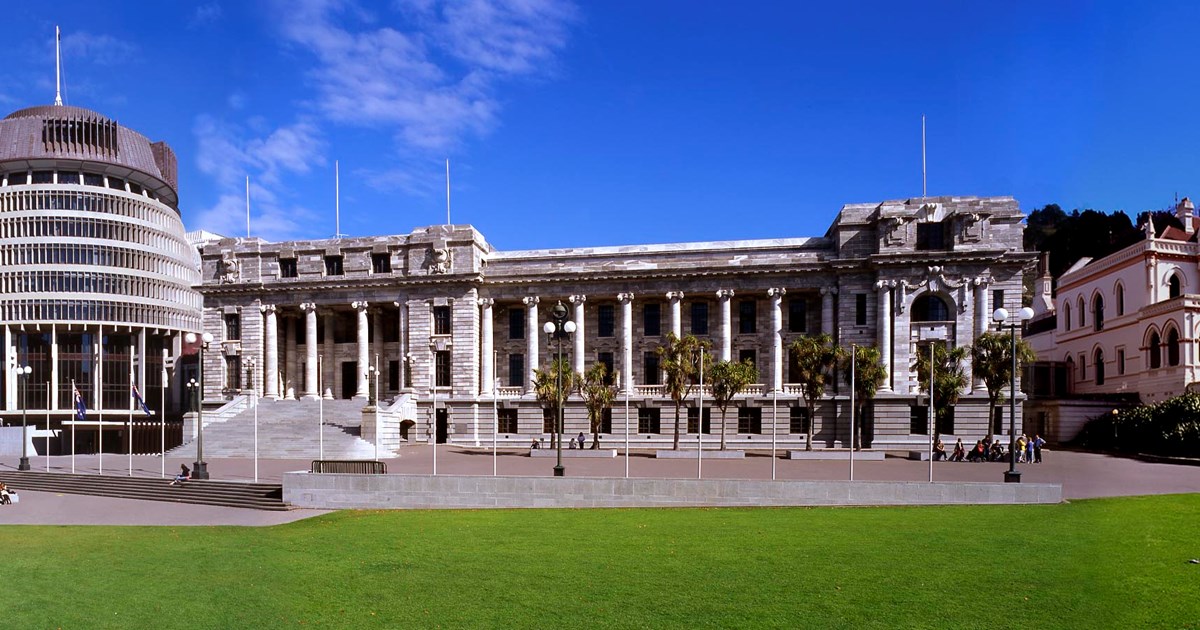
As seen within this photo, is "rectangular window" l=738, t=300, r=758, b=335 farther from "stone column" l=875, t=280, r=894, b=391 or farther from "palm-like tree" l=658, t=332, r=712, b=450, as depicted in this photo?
"palm-like tree" l=658, t=332, r=712, b=450

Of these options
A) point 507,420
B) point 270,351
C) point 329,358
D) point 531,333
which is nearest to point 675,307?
point 531,333

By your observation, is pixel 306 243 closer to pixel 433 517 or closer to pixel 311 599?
pixel 433 517

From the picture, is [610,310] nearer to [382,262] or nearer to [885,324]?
[382,262]

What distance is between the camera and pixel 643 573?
17234 millimetres

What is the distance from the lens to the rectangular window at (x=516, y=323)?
65.3m

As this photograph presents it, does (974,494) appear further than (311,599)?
Yes

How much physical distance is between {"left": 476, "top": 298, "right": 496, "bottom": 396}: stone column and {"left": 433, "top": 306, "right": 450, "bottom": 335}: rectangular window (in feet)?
8.76

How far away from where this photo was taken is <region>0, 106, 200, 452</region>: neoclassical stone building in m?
83.8

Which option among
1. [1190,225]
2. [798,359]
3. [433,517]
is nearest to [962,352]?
[798,359]

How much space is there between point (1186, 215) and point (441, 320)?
49.0 metres

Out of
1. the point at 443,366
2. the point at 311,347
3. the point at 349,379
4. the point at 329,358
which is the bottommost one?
the point at 349,379

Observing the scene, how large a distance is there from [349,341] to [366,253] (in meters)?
8.02

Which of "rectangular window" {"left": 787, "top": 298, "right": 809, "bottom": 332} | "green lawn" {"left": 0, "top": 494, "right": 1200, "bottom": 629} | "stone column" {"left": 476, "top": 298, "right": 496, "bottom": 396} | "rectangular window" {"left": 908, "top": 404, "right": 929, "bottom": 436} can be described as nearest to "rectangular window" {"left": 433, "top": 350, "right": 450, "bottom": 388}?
"stone column" {"left": 476, "top": 298, "right": 496, "bottom": 396}

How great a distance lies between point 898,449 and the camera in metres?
55.7
